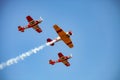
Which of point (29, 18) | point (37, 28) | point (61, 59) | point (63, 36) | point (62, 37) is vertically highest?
point (37, 28)

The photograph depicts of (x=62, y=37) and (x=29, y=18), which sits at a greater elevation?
(x=29, y=18)

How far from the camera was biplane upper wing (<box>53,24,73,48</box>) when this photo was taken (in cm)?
8969

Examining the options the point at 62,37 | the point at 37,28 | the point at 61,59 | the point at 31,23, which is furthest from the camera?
the point at 37,28

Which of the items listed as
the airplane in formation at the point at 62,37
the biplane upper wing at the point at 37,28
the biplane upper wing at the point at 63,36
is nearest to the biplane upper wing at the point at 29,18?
the biplane upper wing at the point at 37,28

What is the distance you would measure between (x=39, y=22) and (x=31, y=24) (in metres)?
2.41

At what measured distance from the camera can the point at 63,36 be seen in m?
91.0

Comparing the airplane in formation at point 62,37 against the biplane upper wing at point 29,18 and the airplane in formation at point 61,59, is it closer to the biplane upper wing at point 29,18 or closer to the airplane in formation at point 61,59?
the airplane in formation at point 61,59

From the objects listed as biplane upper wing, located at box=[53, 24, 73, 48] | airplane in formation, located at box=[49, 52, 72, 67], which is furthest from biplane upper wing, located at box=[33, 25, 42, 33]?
biplane upper wing, located at box=[53, 24, 73, 48]

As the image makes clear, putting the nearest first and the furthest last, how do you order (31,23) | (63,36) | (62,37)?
(63,36), (62,37), (31,23)

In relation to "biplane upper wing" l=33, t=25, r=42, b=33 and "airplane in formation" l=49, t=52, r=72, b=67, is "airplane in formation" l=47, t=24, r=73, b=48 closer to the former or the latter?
"airplane in formation" l=49, t=52, r=72, b=67

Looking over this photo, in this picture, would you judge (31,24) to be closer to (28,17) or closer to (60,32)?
(28,17)

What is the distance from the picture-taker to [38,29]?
103 meters

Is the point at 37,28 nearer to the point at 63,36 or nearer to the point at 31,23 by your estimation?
the point at 31,23

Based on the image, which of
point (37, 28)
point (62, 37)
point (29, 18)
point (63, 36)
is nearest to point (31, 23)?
point (29, 18)
